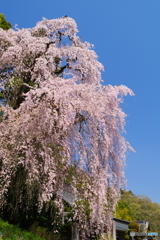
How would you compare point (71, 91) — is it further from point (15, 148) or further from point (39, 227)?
point (39, 227)

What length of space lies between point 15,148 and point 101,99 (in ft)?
11.7

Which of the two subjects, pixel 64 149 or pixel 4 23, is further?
pixel 4 23

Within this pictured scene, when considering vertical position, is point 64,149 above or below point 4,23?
below

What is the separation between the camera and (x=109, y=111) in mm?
10203

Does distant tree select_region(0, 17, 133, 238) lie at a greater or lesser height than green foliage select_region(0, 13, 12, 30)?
lesser

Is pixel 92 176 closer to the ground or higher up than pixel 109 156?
closer to the ground

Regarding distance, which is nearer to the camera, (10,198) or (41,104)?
(41,104)

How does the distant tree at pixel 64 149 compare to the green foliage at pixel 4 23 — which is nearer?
the distant tree at pixel 64 149

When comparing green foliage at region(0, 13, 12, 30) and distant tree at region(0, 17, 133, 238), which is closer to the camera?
distant tree at region(0, 17, 133, 238)

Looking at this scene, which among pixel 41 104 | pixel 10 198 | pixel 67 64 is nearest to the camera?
pixel 41 104

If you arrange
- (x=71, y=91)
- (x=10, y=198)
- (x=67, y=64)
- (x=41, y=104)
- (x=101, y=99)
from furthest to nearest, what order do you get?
(x=67, y=64) → (x=10, y=198) → (x=101, y=99) → (x=71, y=91) → (x=41, y=104)

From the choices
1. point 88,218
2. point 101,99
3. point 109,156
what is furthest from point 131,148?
point 88,218

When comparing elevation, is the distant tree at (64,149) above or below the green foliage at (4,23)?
below

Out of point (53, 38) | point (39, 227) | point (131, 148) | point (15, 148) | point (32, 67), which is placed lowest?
point (39, 227)
